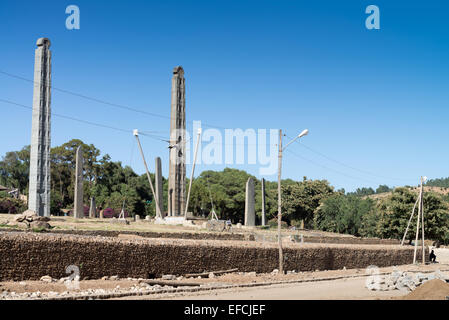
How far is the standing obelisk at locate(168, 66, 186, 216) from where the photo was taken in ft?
148

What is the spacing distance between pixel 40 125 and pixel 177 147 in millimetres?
13281

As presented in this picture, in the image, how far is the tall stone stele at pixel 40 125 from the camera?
113 ft

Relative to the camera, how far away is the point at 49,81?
34.7 m

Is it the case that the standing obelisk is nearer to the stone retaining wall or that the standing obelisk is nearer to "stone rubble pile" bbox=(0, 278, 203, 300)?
the stone retaining wall

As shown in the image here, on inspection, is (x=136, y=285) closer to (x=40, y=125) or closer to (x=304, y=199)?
(x=40, y=125)

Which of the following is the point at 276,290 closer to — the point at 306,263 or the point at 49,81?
the point at 306,263

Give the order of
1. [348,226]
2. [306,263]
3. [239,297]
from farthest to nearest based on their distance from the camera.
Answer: [348,226]
[306,263]
[239,297]

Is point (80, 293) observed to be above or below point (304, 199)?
below

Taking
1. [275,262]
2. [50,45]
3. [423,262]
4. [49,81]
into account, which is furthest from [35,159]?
[423,262]

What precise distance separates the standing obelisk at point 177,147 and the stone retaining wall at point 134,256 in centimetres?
1588

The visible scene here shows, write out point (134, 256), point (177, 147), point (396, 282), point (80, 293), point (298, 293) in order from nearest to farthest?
point (80, 293) → point (298, 293) → point (134, 256) → point (396, 282) → point (177, 147)

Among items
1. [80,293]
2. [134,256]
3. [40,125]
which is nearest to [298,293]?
[134,256]

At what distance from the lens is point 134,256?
2188cm
